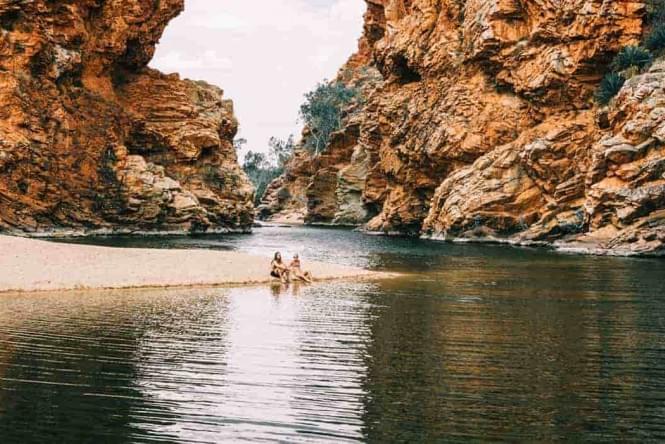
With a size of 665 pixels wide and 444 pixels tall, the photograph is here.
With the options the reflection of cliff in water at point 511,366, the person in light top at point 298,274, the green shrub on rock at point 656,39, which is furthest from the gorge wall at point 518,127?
the reflection of cliff in water at point 511,366

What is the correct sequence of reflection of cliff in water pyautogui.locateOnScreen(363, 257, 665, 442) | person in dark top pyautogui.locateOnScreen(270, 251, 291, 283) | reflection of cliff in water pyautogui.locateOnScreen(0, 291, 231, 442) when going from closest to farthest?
reflection of cliff in water pyautogui.locateOnScreen(0, 291, 231, 442)
reflection of cliff in water pyautogui.locateOnScreen(363, 257, 665, 442)
person in dark top pyautogui.locateOnScreen(270, 251, 291, 283)

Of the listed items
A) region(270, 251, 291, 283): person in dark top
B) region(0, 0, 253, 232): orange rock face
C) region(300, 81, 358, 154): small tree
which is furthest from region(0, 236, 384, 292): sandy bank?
region(300, 81, 358, 154): small tree

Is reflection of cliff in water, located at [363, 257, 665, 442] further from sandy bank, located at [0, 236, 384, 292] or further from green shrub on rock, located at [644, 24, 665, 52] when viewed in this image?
green shrub on rock, located at [644, 24, 665, 52]

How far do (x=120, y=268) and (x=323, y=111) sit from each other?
11836cm

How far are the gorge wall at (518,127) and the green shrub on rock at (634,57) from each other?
10.9ft

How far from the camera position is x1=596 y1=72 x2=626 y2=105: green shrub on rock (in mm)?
57594

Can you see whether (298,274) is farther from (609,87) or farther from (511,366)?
(609,87)

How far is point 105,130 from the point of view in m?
77.1

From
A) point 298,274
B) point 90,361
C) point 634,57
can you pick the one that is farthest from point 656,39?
point 90,361

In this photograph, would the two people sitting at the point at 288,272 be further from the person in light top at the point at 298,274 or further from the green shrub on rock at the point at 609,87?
the green shrub on rock at the point at 609,87

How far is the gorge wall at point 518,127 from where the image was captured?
163 feet

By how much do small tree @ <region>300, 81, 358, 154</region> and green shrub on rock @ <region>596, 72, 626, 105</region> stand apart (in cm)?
8390

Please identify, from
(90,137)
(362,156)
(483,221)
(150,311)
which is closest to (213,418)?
(150,311)

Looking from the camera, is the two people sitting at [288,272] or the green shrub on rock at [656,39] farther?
the green shrub on rock at [656,39]
